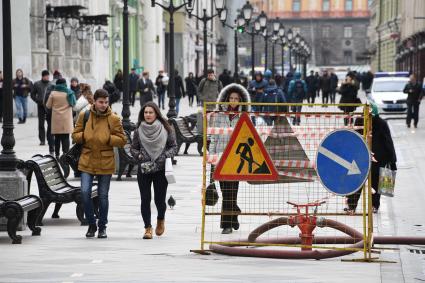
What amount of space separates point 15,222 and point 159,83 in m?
43.5

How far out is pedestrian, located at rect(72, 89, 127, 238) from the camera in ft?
46.4

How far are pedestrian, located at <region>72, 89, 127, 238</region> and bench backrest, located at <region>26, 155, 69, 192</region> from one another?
116 cm

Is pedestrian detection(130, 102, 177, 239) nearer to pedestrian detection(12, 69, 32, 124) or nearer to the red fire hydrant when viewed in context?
the red fire hydrant

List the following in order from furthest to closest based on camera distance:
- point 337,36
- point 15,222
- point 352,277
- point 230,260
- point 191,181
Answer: point 337,36, point 191,181, point 15,222, point 230,260, point 352,277

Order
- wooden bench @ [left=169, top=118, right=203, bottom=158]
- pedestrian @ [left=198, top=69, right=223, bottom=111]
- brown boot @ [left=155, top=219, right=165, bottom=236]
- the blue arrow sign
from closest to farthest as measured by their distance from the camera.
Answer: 1. the blue arrow sign
2. brown boot @ [left=155, top=219, right=165, bottom=236]
3. wooden bench @ [left=169, top=118, right=203, bottom=158]
4. pedestrian @ [left=198, top=69, right=223, bottom=111]

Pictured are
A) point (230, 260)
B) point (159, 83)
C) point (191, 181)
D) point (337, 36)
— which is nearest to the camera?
point (230, 260)

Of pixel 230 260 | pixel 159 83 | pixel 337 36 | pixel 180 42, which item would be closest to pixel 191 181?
pixel 230 260

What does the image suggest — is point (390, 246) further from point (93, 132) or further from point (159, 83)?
point (159, 83)

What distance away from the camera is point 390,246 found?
13750mm

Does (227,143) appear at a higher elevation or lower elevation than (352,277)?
higher

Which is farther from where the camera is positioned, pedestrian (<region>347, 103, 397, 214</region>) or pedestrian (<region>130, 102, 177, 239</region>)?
pedestrian (<region>347, 103, 397, 214</region>)

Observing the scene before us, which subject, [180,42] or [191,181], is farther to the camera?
[180,42]

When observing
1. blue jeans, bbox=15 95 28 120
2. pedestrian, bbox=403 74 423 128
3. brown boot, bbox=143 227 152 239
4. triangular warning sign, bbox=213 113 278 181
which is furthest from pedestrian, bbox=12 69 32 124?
triangular warning sign, bbox=213 113 278 181

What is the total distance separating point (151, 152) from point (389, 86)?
131ft
